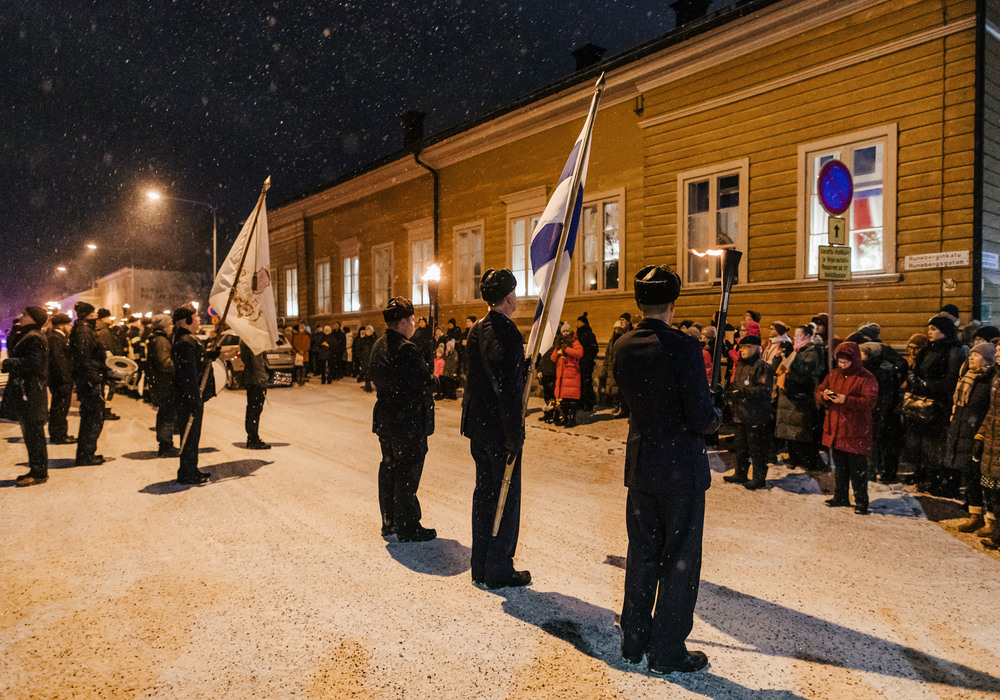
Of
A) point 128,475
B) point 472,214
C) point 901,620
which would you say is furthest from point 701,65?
point 128,475

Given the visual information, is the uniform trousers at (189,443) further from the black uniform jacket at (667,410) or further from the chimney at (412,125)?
the chimney at (412,125)

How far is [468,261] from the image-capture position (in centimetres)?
1895

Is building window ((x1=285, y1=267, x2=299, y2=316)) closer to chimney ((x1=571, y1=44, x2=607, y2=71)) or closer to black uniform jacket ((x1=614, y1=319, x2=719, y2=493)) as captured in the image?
chimney ((x1=571, y1=44, x2=607, y2=71))

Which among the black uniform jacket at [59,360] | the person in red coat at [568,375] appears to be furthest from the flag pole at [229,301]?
the person in red coat at [568,375]

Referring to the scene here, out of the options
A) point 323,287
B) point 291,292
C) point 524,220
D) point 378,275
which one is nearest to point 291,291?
point 291,292

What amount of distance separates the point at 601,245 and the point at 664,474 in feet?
39.8

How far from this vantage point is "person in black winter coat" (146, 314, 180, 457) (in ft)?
29.1

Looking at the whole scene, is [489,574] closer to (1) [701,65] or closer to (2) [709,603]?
(2) [709,603]

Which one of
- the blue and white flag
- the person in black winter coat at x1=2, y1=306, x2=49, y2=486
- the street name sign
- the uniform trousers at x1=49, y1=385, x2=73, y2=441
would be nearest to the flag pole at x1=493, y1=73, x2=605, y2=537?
the blue and white flag

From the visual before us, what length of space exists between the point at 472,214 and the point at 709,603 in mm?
15858

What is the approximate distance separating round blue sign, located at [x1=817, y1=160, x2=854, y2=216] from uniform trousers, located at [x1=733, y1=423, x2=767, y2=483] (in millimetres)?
2795

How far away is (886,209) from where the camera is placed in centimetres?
975

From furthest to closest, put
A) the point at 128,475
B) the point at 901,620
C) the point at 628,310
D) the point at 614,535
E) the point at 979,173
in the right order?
the point at 628,310 < the point at 979,173 < the point at 128,475 < the point at 614,535 < the point at 901,620

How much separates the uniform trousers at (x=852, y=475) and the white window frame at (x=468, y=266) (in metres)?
12.9
